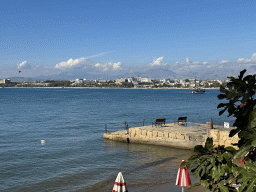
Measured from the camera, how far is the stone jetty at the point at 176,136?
2298cm

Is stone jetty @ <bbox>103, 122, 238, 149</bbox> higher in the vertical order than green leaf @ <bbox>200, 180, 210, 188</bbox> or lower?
lower

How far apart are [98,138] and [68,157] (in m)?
8.84

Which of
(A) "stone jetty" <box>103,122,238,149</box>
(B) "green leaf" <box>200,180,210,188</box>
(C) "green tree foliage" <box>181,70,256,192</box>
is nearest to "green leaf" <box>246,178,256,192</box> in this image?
(C) "green tree foliage" <box>181,70,256,192</box>

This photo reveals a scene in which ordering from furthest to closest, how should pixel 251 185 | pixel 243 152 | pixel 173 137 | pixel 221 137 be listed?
1. pixel 173 137
2. pixel 221 137
3. pixel 243 152
4. pixel 251 185

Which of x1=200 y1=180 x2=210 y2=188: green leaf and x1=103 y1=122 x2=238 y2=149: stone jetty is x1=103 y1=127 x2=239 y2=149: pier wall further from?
x1=200 y1=180 x2=210 y2=188: green leaf

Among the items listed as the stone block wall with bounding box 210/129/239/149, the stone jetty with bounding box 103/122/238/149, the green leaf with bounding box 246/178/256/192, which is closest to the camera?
the green leaf with bounding box 246/178/256/192

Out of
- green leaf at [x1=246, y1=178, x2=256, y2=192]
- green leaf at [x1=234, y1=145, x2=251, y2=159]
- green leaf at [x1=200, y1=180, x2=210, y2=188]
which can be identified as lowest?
green leaf at [x1=200, y1=180, x2=210, y2=188]

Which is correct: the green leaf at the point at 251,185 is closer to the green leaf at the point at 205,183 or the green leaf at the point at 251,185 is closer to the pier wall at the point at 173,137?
the green leaf at the point at 205,183

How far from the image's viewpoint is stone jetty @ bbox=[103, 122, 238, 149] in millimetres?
22984

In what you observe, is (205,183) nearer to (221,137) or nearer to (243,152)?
(243,152)

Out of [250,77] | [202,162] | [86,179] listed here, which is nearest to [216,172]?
[202,162]

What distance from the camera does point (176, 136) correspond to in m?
25.9

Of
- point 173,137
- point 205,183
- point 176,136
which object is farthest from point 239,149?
point 173,137

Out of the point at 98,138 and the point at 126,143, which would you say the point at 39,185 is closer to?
the point at 126,143
